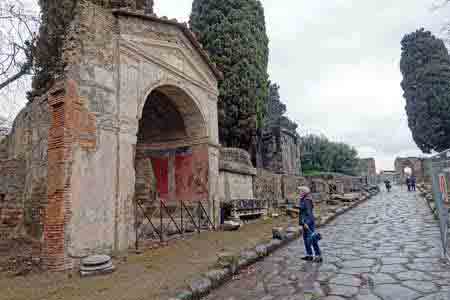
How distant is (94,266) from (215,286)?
230cm

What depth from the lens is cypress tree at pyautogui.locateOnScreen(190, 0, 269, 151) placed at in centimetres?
1579

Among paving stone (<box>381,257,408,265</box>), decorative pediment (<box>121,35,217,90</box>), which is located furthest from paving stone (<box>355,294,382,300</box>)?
decorative pediment (<box>121,35,217,90</box>)

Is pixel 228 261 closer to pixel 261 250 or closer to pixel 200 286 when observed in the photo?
pixel 200 286

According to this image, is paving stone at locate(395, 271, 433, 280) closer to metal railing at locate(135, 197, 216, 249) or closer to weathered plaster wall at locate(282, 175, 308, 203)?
metal railing at locate(135, 197, 216, 249)

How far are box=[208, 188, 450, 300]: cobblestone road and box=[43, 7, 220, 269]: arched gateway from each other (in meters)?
3.02

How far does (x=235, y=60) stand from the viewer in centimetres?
1591

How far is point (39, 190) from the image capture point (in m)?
7.08

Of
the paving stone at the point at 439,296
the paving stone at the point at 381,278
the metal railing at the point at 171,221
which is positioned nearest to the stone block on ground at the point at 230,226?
the metal railing at the point at 171,221

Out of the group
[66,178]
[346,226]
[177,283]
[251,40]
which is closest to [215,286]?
[177,283]

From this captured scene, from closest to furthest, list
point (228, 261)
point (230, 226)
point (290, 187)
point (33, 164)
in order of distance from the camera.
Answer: point (228, 261)
point (33, 164)
point (230, 226)
point (290, 187)

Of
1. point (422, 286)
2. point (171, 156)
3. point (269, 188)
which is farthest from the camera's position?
point (269, 188)

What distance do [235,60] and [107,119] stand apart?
410 inches

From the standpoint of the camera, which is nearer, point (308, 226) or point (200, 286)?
point (200, 286)

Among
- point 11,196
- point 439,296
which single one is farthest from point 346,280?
point 11,196
